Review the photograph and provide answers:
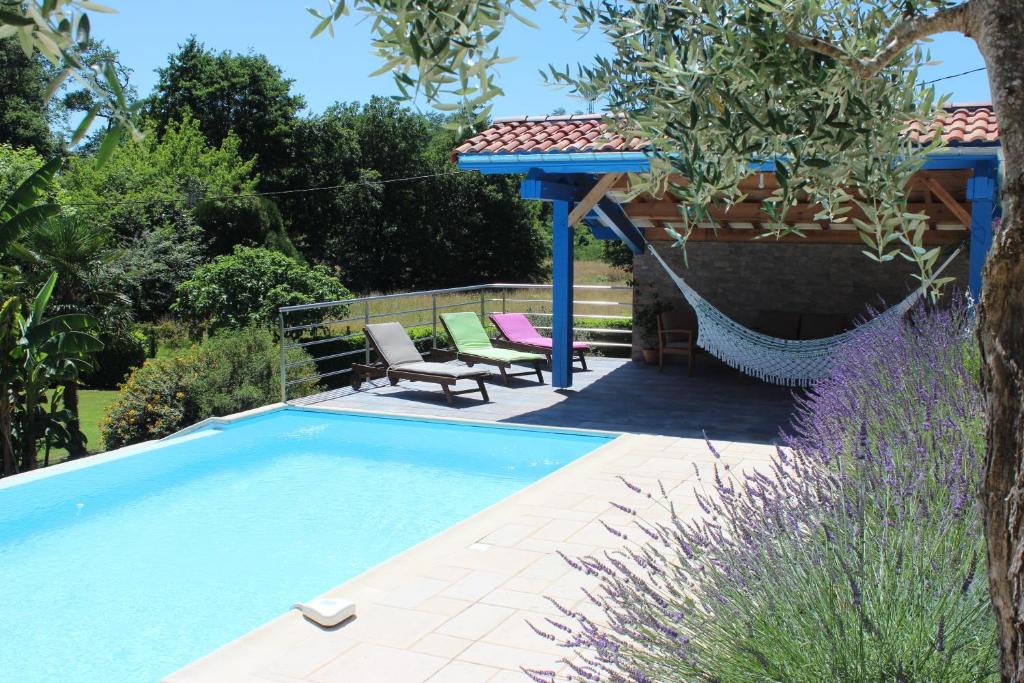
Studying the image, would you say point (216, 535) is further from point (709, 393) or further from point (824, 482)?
point (709, 393)

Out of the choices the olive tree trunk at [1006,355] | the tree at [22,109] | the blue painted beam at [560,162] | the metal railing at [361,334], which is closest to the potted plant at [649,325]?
the metal railing at [361,334]

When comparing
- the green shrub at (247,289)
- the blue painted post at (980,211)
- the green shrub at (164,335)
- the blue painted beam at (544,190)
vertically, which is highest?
the blue painted beam at (544,190)

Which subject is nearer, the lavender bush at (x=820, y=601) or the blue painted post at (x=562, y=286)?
the lavender bush at (x=820, y=601)

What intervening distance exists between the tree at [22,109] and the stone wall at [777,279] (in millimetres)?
23542

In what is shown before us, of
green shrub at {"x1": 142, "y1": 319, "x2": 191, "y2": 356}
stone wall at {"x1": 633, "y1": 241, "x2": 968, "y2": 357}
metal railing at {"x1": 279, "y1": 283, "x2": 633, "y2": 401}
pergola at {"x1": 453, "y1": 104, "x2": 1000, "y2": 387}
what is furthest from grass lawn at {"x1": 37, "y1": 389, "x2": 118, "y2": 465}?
stone wall at {"x1": 633, "y1": 241, "x2": 968, "y2": 357}

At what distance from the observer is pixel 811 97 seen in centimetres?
278

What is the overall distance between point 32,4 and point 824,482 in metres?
2.88

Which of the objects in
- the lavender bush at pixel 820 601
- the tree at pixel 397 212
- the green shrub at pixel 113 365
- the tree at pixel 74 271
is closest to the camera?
the lavender bush at pixel 820 601

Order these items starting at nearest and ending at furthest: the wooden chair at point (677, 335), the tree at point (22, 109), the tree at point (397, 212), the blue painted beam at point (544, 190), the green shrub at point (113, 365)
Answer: the blue painted beam at point (544, 190)
the wooden chair at point (677, 335)
the green shrub at point (113, 365)
the tree at point (22, 109)
the tree at point (397, 212)

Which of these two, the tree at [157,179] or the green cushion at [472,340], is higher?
the tree at [157,179]

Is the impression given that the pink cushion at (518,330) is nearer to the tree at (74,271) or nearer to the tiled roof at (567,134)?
the tiled roof at (567,134)

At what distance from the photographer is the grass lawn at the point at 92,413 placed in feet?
40.5

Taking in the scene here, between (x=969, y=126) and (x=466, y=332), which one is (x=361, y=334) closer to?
(x=466, y=332)

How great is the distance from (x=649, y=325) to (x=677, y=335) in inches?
21.4
